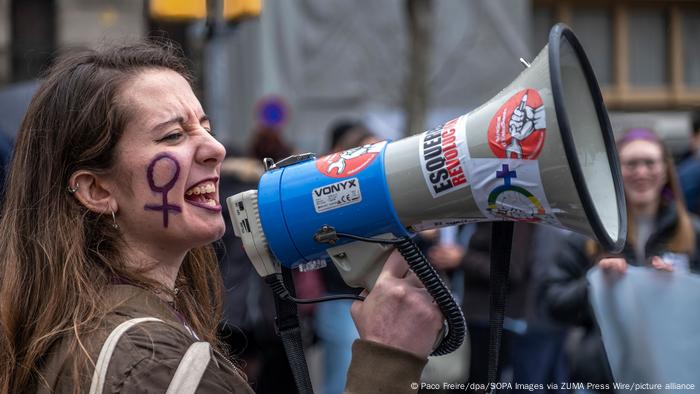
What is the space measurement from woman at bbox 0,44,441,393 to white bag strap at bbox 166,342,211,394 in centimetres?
1

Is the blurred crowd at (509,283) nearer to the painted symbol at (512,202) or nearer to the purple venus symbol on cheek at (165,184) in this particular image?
the painted symbol at (512,202)

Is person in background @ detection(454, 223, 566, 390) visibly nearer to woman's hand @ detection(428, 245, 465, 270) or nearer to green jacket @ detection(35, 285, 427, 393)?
woman's hand @ detection(428, 245, 465, 270)

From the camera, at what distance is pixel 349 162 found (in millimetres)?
2061

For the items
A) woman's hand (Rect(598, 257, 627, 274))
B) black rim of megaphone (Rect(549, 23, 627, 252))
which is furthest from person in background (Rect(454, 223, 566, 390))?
black rim of megaphone (Rect(549, 23, 627, 252))

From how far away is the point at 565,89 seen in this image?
6.61ft

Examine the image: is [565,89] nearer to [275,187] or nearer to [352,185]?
[352,185]

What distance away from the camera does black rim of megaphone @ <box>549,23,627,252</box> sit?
5.83ft

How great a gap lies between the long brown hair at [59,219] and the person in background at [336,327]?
9.92 ft

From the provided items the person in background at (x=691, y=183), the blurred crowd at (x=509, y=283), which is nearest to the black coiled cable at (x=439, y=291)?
the blurred crowd at (x=509, y=283)

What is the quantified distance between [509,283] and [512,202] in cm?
221

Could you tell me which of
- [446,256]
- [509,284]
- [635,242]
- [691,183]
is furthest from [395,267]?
[691,183]

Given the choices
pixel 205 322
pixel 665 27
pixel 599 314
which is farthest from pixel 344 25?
pixel 205 322

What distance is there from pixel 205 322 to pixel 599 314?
136 centimetres

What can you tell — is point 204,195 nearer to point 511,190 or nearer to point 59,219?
point 59,219
